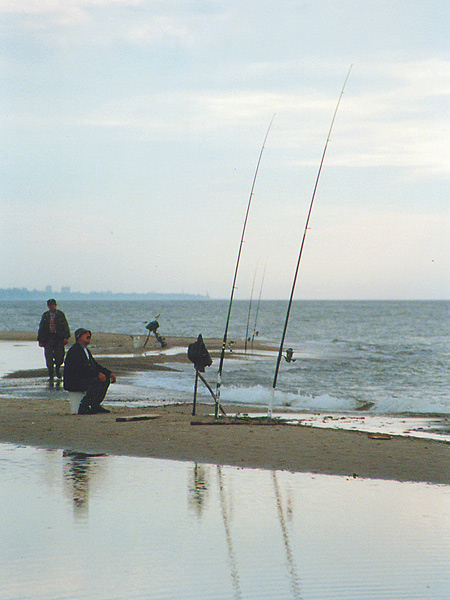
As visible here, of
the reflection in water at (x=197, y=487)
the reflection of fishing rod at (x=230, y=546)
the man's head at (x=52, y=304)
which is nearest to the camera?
the reflection of fishing rod at (x=230, y=546)

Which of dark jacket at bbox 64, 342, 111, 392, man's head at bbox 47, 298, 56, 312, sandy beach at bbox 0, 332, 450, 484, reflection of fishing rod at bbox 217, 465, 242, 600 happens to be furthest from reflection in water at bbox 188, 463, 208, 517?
man's head at bbox 47, 298, 56, 312

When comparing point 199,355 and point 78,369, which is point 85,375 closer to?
point 78,369

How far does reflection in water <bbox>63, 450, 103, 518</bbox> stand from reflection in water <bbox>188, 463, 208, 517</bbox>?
2.59ft

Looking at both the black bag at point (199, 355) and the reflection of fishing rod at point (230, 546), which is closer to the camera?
the reflection of fishing rod at point (230, 546)

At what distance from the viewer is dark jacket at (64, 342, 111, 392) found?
9.35m

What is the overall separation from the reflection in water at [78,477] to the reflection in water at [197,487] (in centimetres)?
79

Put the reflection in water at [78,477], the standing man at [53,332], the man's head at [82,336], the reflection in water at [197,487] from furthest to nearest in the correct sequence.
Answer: the standing man at [53,332], the man's head at [82,336], the reflection in water at [197,487], the reflection in water at [78,477]

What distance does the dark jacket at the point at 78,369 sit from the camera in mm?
9352

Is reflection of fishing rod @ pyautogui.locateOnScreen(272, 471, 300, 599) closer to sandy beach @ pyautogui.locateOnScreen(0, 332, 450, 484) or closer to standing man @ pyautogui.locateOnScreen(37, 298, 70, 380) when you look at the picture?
sandy beach @ pyautogui.locateOnScreen(0, 332, 450, 484)

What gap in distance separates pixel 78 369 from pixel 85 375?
0.51 feet

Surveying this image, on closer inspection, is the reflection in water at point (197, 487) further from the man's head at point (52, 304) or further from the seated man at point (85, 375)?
the man's head at point (52, 304)

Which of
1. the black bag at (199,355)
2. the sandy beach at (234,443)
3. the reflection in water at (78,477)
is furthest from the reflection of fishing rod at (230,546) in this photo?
the black bag at (199,355)

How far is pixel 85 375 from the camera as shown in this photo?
950 centimetres

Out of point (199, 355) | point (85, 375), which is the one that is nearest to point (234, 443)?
point (199, 355)
